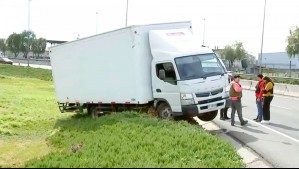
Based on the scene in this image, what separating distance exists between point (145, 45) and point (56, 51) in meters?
5.94

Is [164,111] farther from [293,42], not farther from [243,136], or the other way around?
[293,42]

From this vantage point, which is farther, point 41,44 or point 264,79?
point 41,44

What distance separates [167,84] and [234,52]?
102139 mm

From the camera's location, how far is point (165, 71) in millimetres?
13680

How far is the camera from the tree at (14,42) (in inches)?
4990

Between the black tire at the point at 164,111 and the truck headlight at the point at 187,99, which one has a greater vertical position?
the truck headlight at the point at 187,99

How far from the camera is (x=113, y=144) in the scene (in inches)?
359

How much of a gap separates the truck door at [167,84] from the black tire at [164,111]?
0.22m

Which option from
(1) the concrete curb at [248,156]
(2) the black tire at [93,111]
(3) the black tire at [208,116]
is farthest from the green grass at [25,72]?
(1) the concrete curb at [248,156]

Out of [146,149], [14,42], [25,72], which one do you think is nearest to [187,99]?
[146,149]

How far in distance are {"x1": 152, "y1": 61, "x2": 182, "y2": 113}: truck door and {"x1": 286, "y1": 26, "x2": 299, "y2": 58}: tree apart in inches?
2395

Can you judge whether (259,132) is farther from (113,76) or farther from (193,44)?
(113,76)

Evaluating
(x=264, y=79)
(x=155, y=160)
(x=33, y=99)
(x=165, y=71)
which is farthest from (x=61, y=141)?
(x=33, y=99)

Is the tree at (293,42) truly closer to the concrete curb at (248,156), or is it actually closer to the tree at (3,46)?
the concrete curb at (248,156)
